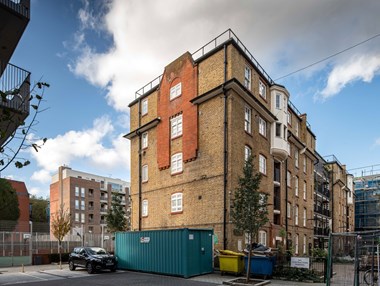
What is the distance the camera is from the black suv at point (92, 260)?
20.1 m

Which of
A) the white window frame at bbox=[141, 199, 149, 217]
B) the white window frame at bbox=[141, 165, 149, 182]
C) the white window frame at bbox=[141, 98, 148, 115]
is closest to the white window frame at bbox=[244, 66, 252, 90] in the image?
the white window frame at bbox=[141, 98, 148, 115]

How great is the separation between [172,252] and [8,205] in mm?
14349

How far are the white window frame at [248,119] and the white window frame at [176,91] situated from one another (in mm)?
5167

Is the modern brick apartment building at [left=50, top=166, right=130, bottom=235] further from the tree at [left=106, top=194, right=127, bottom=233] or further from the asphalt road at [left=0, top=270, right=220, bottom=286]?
the asphalt road at [left=0, top=270, right=220, bottom=286]

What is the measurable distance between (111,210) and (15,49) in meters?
24.7

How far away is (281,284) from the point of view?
15.1 metres

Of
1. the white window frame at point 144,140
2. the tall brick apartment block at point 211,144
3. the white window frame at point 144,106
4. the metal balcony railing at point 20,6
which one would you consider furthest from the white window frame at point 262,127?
the metal balcony railing at point 20,6

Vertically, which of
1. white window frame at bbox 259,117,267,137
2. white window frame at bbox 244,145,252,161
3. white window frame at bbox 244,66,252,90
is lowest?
white window frame at bbox 244,145,252,161

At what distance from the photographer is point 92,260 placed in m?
20.1

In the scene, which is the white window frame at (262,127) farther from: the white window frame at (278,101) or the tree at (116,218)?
the tree at (116,218)

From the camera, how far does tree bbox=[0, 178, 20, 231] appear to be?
13.9 ft

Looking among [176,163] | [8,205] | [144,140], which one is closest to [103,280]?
[176,163]

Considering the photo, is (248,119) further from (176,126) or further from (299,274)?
(299,274)

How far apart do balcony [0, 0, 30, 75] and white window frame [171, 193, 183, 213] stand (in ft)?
54.0
